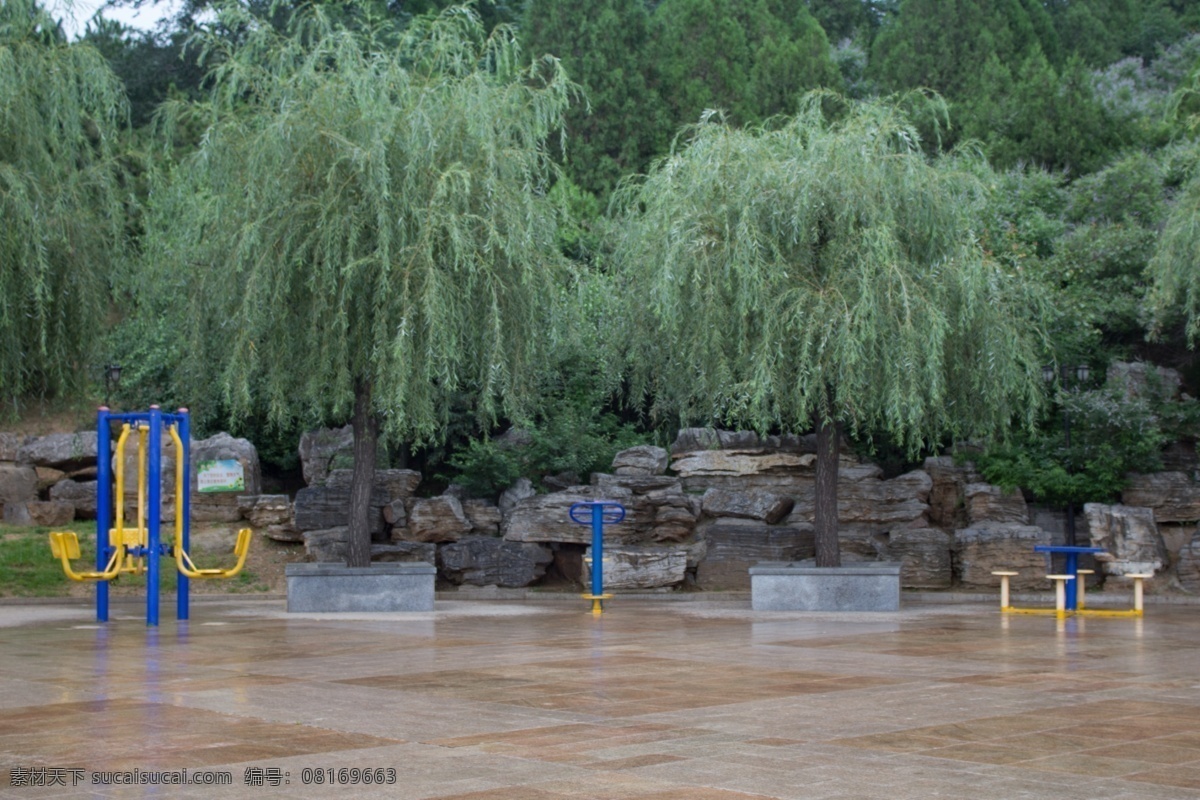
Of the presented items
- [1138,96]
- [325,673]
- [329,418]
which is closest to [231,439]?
[329,418]

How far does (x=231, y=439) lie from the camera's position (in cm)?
2264

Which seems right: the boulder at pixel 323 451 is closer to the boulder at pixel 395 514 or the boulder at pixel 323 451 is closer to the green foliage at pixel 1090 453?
the boulder at pixel 395 514

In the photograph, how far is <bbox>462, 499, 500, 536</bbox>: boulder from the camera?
21203 millimetres

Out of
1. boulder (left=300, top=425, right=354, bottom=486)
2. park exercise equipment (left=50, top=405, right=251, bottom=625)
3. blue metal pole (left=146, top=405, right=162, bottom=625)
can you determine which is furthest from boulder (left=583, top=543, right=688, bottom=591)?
blue metal pole (left=146, top=405, right=162, bottom=625)

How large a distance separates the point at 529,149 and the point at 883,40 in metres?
29.6

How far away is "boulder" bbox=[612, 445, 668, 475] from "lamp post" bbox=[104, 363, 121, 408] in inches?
357

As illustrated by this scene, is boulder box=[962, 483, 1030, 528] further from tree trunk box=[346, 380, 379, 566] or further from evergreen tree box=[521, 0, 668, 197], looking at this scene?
evergreen tree box=[521, 0, 668, 197]

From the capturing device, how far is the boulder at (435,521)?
67.6ft

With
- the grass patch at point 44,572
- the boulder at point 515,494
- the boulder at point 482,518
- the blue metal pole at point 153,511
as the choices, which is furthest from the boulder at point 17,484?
the blue metal pole at point 153,511

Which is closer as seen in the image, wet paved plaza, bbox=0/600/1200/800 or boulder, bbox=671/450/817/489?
wet paved plaza, bbox=0/600/1200/800

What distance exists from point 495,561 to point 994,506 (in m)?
7.98

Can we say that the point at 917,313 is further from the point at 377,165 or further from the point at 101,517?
the point at 101,517

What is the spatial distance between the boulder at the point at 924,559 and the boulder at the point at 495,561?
5.59 m

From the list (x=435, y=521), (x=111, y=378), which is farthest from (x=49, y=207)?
(x=111, y=378)
